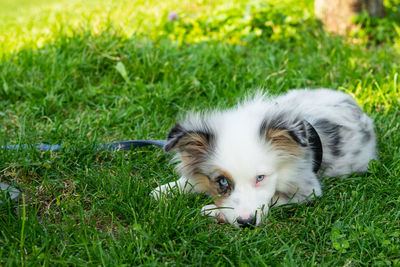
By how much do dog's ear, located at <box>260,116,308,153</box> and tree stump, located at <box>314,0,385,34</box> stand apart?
3.47 m

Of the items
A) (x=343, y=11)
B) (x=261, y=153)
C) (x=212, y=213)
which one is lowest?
(x=212, y=213)

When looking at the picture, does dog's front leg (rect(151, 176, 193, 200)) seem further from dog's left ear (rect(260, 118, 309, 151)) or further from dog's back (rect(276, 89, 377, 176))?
dog's back (rect(276, 89, 377, 176))

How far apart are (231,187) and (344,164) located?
3.49 ft

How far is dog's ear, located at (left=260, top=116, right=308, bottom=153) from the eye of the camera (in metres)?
2.79

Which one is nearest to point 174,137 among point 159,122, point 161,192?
point 161,192

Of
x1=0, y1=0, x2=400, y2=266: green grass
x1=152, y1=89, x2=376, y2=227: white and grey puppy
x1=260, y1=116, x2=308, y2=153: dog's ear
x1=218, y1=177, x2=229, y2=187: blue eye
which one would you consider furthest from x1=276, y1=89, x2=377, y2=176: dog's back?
x1=218, y1=177, x2=229, y2=187: blue eye

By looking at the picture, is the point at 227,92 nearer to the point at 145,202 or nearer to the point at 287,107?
the point at 287,107

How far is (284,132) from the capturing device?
9.25ft

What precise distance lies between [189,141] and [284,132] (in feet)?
2.07

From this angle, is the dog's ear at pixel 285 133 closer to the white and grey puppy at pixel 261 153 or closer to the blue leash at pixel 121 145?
the white and grey puppy at pixel 261 153

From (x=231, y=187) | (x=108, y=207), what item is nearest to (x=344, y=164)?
(x=231, y=187)

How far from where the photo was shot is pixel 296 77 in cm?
486

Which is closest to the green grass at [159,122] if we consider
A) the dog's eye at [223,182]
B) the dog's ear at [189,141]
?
the dog's eye at [223,182]

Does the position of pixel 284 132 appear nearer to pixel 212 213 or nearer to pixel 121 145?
pixel 212 213
